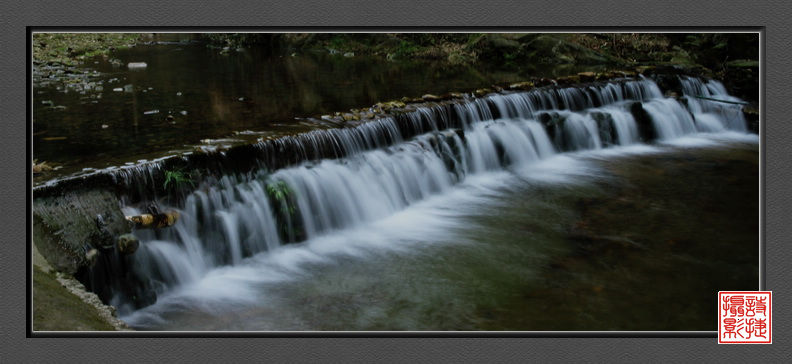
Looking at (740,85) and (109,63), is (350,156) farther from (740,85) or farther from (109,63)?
(740,85)

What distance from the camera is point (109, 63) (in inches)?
508

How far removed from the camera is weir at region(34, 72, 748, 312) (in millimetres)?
5477

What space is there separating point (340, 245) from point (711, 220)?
13.8 feet

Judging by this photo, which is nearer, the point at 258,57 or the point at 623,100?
the point at 623,100

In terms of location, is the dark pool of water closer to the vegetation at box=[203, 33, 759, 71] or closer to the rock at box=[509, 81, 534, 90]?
the vegetation at box=[203, 33, 759, 71]

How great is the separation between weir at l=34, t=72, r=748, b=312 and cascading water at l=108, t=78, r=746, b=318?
0.05 feet

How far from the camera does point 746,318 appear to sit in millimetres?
3459

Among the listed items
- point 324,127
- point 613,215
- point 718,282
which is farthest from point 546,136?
point 718,282

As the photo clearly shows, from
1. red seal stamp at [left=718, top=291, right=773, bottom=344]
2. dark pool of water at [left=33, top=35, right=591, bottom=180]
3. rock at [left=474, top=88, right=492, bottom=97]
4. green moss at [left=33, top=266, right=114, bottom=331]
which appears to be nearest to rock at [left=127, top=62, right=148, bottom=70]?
dark pool of water at [left=33, top=35, right=591, bottom=180]

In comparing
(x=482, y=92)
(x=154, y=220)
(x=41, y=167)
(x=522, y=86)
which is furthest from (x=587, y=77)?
(x=41, y=167)

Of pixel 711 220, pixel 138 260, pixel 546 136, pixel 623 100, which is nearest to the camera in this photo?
pixel 138 260

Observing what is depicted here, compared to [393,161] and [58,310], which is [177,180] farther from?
[393,161]

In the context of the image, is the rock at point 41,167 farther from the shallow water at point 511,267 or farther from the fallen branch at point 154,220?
the shallow water at point 511,267

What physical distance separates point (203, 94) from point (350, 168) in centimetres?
391
